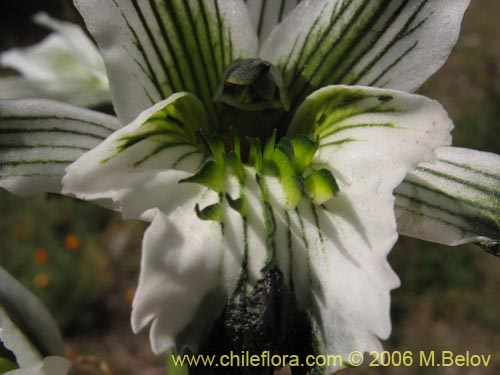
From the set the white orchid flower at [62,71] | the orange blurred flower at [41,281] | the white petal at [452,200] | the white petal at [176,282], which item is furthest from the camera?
the orange blurred flower at [41,281]

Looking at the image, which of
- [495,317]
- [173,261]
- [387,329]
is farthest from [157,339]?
[495,317]

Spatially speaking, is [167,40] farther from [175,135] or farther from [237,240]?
[237,240]

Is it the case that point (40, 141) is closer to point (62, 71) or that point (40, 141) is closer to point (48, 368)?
point (48, 368)

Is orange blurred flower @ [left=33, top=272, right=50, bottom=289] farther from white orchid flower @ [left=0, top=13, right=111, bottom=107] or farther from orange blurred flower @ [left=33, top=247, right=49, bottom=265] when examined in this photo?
white orchid flower @ [left=0, top=13, right=111, bottom=107]

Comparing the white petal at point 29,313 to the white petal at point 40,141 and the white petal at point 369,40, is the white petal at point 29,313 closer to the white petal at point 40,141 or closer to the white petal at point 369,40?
the white petal at point 40,141

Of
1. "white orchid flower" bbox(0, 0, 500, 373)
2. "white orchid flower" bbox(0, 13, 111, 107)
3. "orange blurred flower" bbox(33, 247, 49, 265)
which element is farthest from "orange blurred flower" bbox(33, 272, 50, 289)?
"white orchid flower" bbox(0, 0, 500, 373)

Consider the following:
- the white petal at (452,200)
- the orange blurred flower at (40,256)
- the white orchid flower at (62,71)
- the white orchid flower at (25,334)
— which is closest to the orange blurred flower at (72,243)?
the orange blurred flower at (40,256)
